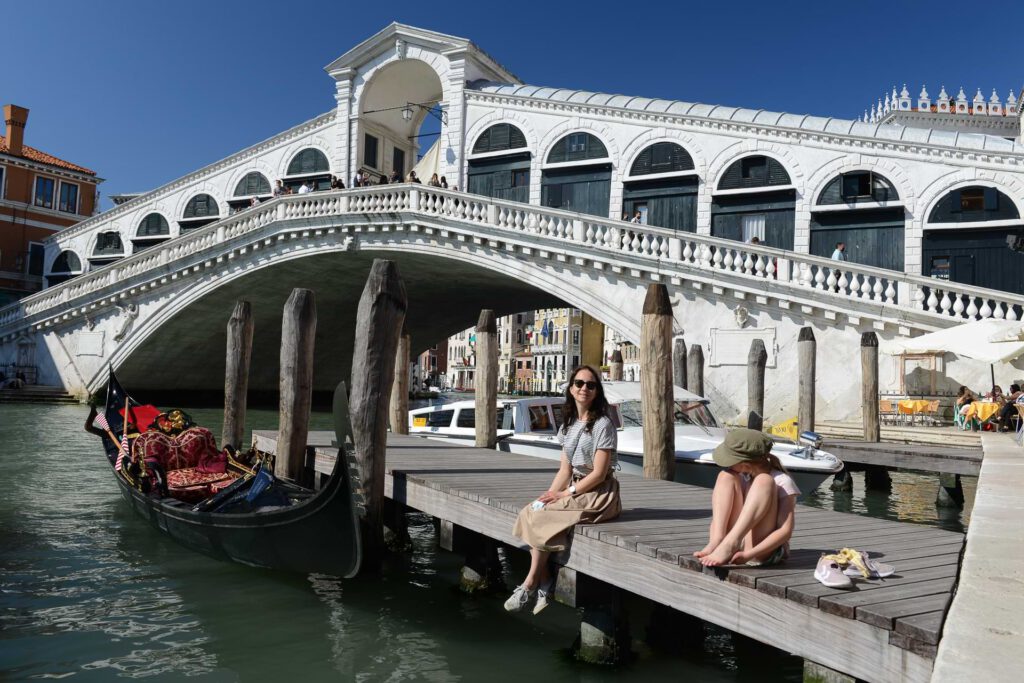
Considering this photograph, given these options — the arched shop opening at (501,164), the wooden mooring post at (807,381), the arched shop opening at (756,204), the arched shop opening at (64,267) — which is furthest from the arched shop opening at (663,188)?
the arched shop opening at (64,267)

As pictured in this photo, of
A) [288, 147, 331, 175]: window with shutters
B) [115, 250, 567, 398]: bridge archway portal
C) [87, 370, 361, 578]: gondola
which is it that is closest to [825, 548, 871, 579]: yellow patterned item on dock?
[87, 370, 361, 578]: gondola

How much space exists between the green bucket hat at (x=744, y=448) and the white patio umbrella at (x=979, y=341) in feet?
28.3

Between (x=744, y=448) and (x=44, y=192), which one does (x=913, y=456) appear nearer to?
(x=744, y=448)

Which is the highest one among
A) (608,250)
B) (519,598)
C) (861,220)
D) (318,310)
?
(861,220)

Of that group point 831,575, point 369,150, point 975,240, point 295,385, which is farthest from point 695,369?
point 369,150

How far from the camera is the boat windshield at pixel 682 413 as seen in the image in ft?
28.1

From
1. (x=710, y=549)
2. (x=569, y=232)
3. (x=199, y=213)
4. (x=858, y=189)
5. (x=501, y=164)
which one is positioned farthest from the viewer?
(x=199, y=213)

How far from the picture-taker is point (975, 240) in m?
15.0

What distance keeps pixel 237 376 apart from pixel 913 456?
7542 mm

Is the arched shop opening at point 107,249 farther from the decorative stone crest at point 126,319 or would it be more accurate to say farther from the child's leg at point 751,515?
the child's leg at point 751,515

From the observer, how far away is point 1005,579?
3082 millimetres

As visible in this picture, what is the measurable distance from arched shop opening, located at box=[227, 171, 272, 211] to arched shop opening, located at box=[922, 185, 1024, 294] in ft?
58.7

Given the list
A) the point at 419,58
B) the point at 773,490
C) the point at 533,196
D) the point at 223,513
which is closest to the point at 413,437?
the point at 223,513

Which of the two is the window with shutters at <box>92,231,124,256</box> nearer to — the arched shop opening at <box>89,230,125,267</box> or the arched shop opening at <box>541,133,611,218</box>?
the arched shop opening at <box>89,230,125,267</box>
